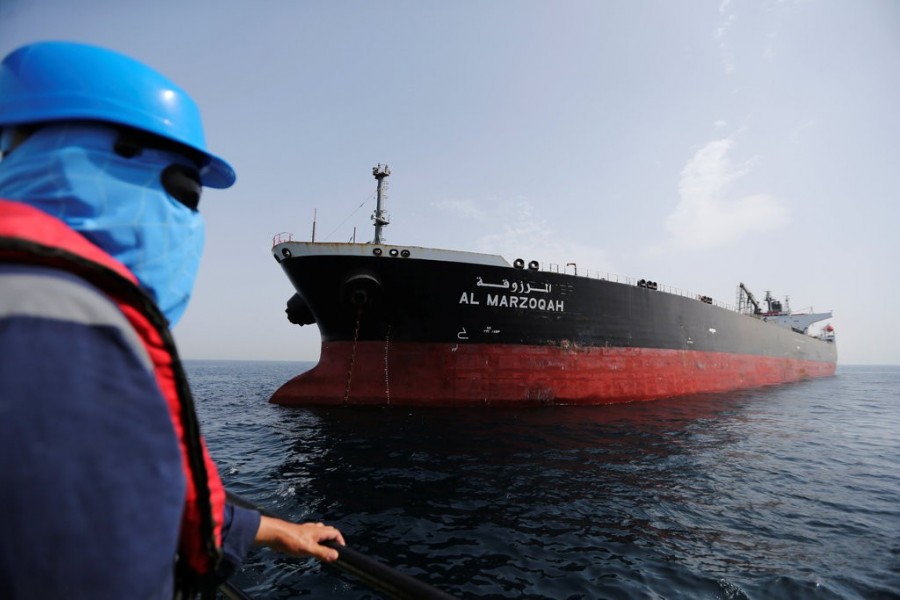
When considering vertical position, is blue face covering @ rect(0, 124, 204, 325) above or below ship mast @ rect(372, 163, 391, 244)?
below

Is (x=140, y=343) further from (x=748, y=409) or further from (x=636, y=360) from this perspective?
(x=748, y=409)

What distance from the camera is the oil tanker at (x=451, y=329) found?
14391 mm

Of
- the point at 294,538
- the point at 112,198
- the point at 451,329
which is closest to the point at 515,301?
the point at 451,329

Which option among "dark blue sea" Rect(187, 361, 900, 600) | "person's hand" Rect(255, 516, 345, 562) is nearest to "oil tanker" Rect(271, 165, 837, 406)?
"dark blue sea" Rect(187, 361, 900, 600)

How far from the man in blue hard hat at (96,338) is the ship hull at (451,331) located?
41.2 ft

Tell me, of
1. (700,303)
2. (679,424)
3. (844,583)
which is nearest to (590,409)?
(679,424)

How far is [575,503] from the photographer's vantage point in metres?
6.95

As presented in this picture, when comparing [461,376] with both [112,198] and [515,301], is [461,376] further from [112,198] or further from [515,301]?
[112,198]

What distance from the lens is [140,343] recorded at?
86cm

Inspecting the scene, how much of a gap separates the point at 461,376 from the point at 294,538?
13140 mm

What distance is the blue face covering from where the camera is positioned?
1.05m

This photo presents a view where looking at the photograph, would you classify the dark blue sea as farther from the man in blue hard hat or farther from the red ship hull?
the man in blue hard hat

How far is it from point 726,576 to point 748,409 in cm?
1696

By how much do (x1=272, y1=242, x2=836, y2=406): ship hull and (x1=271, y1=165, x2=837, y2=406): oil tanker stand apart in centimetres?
4
